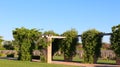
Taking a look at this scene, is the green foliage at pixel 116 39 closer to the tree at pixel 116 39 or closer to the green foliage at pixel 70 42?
the tree at pixel 116 39

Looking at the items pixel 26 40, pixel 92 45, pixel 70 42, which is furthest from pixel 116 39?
pixel 26 40

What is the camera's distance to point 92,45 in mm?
30594

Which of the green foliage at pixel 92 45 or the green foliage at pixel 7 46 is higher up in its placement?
the green foliage at pixel 7 46

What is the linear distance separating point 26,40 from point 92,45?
22.9 ft

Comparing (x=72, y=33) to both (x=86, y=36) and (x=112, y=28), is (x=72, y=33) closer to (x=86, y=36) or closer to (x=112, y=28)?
(x=86, y=36)

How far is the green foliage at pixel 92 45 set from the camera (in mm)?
30391

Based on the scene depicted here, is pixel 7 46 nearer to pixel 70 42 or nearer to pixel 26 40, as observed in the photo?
pixel 26 40

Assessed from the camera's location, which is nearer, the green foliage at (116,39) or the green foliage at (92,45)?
the green foliage at (116,39)

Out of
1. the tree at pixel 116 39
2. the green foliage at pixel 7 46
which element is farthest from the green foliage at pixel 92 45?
the green foliage at pixel 7 46

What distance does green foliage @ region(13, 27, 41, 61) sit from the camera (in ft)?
105

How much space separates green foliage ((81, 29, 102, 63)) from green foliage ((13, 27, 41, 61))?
5135mm

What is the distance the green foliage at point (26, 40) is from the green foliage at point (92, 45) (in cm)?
513

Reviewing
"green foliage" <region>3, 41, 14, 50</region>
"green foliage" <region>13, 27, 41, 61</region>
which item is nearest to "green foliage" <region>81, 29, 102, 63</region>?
"green foliage" <region>13, 27, 41, 61</region>

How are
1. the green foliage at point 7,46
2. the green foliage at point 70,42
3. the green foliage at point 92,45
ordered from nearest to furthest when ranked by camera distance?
the green foliage at point 92,45, the green foliage at point 70,42, the green foliage at point 7,46
